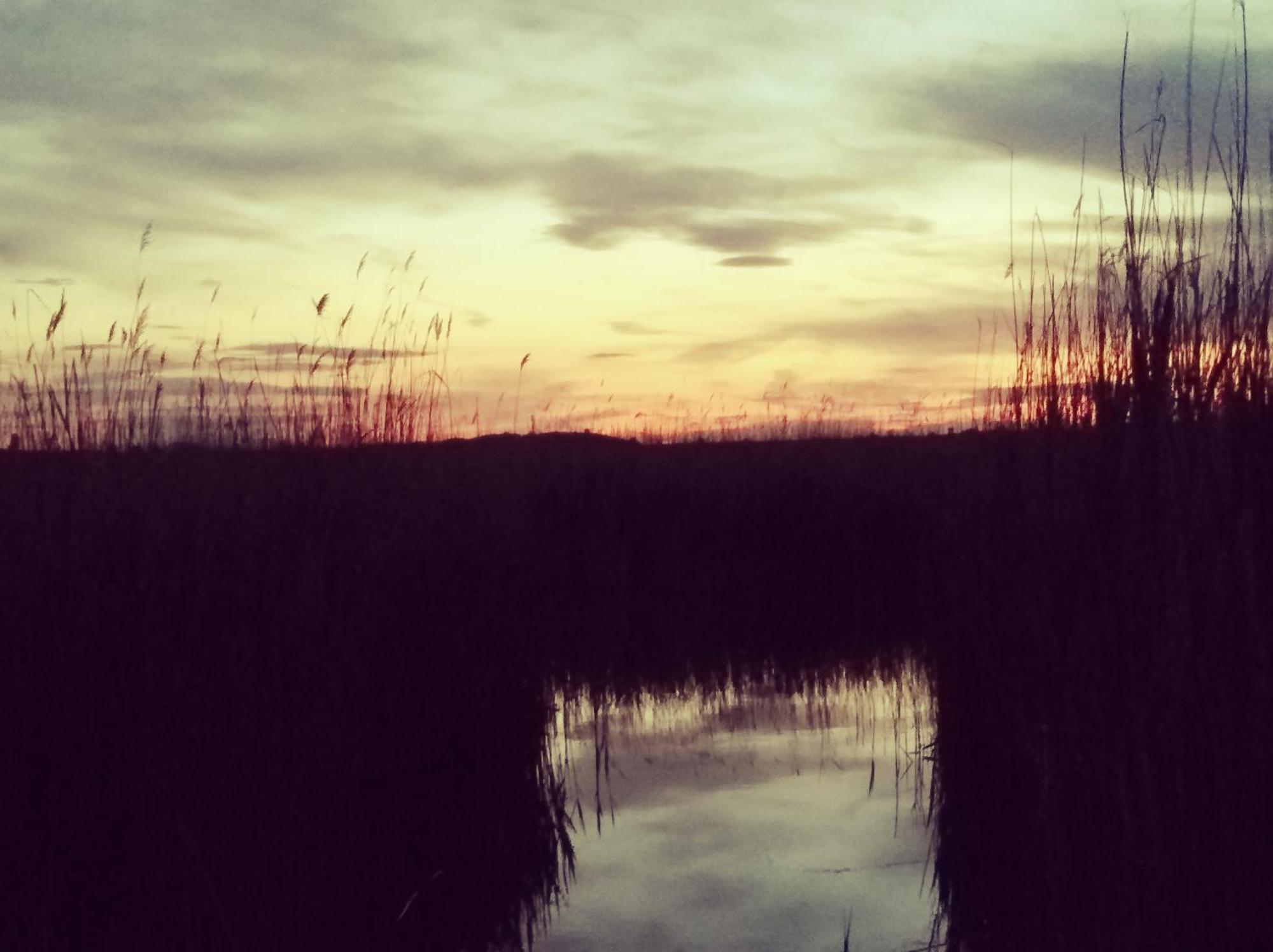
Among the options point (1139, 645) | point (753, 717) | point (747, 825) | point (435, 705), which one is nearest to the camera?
point (1139, 645)

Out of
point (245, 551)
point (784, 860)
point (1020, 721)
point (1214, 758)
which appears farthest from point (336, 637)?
point (1214, 758)

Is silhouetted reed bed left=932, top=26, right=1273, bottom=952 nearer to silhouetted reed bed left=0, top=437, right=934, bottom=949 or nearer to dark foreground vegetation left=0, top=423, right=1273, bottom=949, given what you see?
dark foreground vegetation left=0, top=423, right=1273, bottom=949

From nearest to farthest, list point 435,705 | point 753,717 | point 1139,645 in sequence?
point 1139,645 → point 435,705 → point 753,717

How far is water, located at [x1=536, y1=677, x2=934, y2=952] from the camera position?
3072 millimetres

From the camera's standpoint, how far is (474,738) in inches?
147

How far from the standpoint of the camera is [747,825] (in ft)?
12.2

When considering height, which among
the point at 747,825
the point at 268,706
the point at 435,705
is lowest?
the point at 747,825

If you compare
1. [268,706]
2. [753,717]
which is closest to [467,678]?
[268,706]

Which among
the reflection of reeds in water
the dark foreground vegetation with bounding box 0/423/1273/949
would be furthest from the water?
the dark foreground vegetation with bounding box 0/423/1273/949

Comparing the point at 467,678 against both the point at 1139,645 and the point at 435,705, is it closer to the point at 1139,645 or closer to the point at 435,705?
the point at 435,705

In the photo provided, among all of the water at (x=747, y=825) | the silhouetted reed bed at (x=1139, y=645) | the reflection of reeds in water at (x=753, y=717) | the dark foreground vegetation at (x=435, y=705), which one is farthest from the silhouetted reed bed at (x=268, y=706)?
the silhouetted reed bed at (x=1139, y=645)

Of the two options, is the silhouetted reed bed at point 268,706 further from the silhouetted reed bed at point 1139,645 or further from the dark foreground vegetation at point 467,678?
the silhouetted reed bed at point 1139,645

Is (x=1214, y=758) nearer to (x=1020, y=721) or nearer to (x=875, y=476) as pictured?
(x=1020, y=721)

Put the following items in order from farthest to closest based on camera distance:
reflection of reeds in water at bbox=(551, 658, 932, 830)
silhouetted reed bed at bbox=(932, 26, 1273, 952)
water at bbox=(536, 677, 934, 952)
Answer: reflection of reeds in water at bbox=(551, 658, 932, 830) → water at bbox=(536, 677, 934, 952) → silhouetted reed bed at bbox=(932, 26, 1273, 952)
